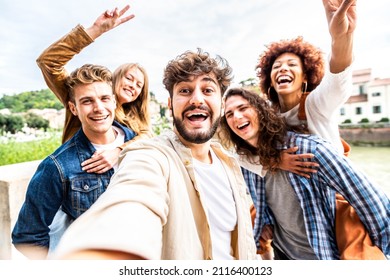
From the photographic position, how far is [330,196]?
106 cm

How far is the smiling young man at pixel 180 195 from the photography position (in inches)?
26.4

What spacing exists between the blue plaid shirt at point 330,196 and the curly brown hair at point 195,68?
1.28ft

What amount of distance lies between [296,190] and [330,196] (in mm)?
142

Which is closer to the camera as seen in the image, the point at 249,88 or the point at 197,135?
the point at 197,135

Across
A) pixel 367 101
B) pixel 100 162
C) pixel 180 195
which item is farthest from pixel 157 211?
pixel 367 101

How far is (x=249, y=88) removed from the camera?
4.06 feet

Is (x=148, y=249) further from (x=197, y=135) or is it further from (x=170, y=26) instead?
(x=170, y=26)

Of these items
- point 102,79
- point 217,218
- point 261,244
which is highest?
point 102,79

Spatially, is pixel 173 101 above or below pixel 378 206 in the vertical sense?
above

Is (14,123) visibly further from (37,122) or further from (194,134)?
(194,134)

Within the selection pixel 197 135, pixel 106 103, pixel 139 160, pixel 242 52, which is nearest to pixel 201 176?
pixel 197 135

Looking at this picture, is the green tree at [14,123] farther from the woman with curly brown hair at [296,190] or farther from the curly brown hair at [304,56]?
the curly brown hair at [304,56]

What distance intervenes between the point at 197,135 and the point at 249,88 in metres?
0.44

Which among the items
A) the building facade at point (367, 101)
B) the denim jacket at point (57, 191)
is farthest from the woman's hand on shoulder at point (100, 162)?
the building facade at point (367, 101)
